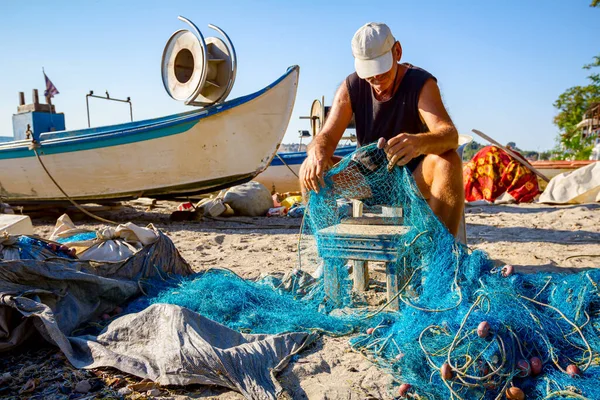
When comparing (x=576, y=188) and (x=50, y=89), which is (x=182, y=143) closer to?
(x=50, y=89)

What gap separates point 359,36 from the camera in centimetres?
305

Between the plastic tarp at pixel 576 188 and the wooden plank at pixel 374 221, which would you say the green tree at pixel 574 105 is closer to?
the plastic tarp at pixel 576 188

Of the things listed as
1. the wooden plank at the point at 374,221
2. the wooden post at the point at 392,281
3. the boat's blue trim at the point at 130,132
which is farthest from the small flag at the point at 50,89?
the wooden post at the point at 392,281

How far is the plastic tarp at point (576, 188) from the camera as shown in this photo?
9.05 meters

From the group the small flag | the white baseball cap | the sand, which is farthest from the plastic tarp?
the small flag

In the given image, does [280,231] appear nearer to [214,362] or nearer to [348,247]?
[348,247]

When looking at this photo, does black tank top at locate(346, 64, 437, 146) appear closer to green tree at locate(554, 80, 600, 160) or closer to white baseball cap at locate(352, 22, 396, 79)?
white baseball cap at locate(352, 22, 396, 79)

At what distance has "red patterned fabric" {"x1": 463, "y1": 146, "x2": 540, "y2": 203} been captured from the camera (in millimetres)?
10219

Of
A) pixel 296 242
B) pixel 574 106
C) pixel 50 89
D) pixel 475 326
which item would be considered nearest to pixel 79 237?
Answer: pixel 296 242

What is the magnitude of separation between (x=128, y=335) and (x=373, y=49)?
7.13ft

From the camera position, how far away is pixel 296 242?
17.5ft

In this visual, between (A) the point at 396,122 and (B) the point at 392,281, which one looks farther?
(A) the point at 396,122

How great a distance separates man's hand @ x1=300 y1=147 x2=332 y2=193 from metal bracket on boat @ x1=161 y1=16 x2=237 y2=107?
4331 mm

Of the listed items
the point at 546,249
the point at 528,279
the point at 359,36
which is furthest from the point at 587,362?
the point at 546,249
